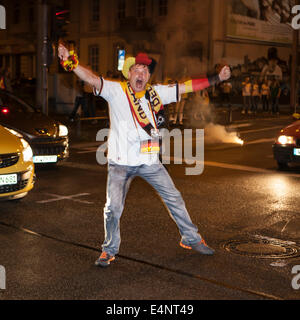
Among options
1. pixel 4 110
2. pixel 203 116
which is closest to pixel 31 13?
pixel 203 116

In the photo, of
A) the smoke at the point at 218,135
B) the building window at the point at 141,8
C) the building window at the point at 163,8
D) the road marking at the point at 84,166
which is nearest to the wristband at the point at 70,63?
the road marking at the point at 84,166

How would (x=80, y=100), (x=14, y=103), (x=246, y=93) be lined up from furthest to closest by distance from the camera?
(x=246, y=93), (x=80, y=100), (x=14, y=103)

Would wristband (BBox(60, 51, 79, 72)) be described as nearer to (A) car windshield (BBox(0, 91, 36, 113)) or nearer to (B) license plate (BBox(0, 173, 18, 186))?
(B) license plate (BBox(0, 173, 18, 186))

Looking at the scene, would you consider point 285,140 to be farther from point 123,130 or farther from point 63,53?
point 63,53

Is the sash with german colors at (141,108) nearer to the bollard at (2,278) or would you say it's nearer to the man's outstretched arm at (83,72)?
the man's outstretched arm at (83,72)

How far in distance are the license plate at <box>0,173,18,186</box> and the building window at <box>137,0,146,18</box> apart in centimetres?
3200

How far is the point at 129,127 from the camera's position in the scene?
498 centimetres

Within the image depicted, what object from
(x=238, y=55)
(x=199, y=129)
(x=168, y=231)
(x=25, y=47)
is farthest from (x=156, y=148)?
(x=25, y=47)

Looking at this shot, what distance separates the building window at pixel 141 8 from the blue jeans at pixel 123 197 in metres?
33.6

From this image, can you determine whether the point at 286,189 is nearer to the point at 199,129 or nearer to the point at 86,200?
the point at 86,200

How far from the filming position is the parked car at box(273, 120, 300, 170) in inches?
391

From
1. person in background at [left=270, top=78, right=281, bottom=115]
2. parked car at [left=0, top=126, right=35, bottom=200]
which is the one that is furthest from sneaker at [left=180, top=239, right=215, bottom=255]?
person in background at [left=270, top=78, right=281, bottom=115]

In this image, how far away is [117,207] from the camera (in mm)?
5000

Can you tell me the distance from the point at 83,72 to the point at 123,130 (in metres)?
0.59
